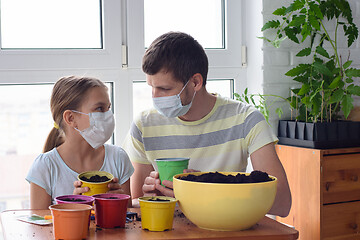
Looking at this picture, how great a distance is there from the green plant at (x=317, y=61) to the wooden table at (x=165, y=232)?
145 cm

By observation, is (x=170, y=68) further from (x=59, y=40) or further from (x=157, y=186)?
(x=59, y=40)

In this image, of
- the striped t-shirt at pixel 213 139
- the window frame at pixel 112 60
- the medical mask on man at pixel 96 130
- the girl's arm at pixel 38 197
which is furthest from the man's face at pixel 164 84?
the window frame at pixel 112 60

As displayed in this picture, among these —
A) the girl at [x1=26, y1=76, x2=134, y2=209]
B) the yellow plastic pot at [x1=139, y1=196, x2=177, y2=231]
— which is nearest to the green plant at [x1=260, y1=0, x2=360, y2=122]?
the girl at [x1=26, y1=76, x2=134, y2=209]

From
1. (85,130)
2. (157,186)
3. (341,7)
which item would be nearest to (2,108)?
(85,130)

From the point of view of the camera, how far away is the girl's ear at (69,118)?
189cm

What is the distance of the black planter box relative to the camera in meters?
2.44

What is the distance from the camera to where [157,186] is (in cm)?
139

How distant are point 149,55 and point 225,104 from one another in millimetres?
351

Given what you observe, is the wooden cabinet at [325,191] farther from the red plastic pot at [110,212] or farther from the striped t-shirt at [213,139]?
the red plastic pot at [110,212]

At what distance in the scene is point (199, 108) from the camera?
1.82 metres

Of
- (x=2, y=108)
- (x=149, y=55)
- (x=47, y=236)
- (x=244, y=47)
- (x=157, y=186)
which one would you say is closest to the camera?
(x=47, y=236)

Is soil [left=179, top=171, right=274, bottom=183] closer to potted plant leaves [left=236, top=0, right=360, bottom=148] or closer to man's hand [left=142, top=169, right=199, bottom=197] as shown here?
man's hand [left=142, top=169, right=199, bottom=197]

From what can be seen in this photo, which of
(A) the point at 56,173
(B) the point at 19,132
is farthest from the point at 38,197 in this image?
(B) the point at 19,132

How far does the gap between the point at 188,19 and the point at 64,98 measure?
108cm
